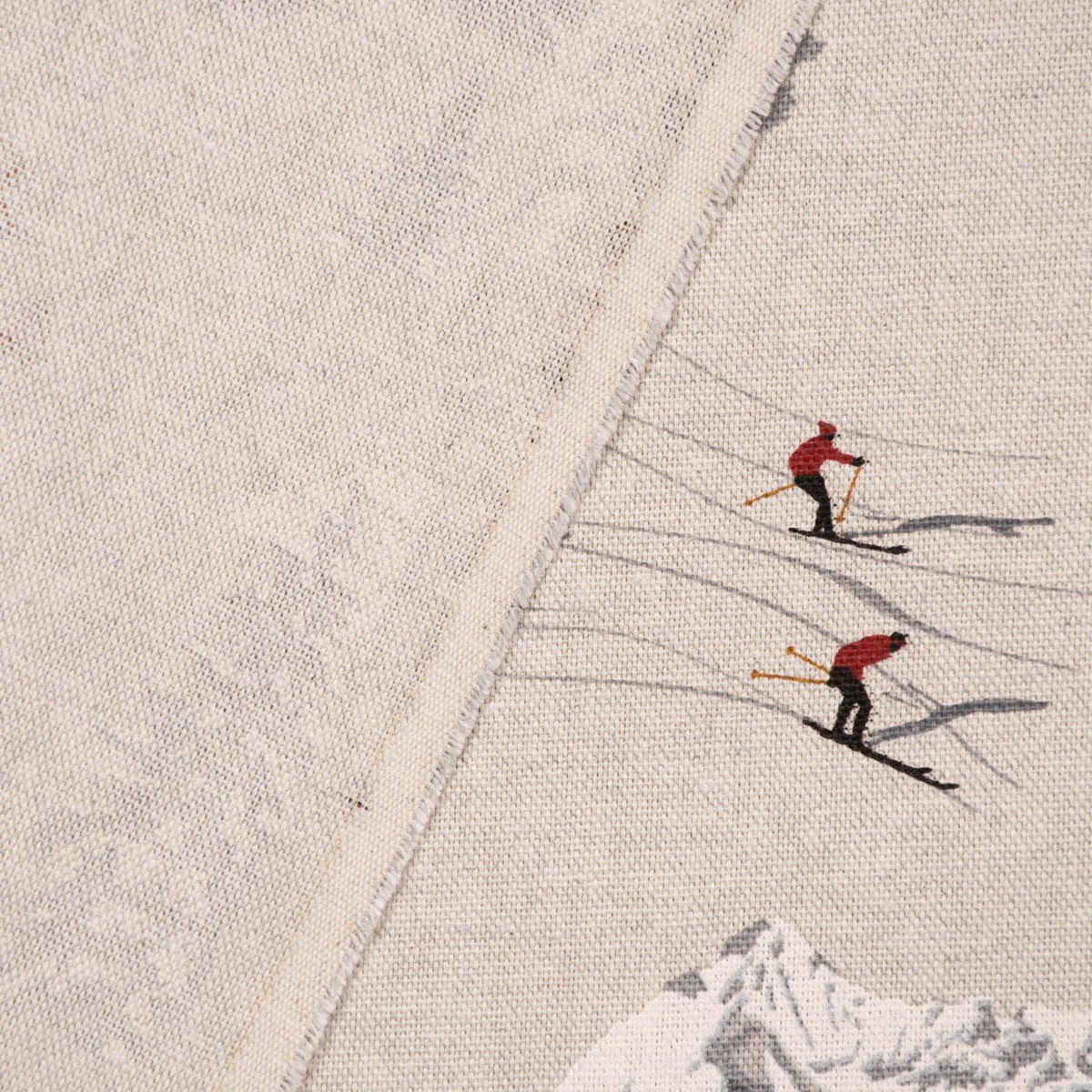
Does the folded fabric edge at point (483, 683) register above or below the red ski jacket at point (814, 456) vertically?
below

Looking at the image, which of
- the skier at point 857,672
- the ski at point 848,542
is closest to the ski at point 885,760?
the skier at point 857,672

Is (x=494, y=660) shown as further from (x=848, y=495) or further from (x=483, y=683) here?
(x=848, y=495)

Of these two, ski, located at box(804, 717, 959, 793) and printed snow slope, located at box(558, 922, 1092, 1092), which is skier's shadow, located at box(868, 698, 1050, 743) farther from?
printed snow slope, located at box(558, 922, 1092, 1092)

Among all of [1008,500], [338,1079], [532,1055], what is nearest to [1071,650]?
[1008,500]

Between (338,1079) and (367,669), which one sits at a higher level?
(367,669)

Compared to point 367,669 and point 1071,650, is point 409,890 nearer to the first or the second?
point 367,669

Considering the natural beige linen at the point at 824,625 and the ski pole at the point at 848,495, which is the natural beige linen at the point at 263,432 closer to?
the natural beige linen at the point at 824,625
